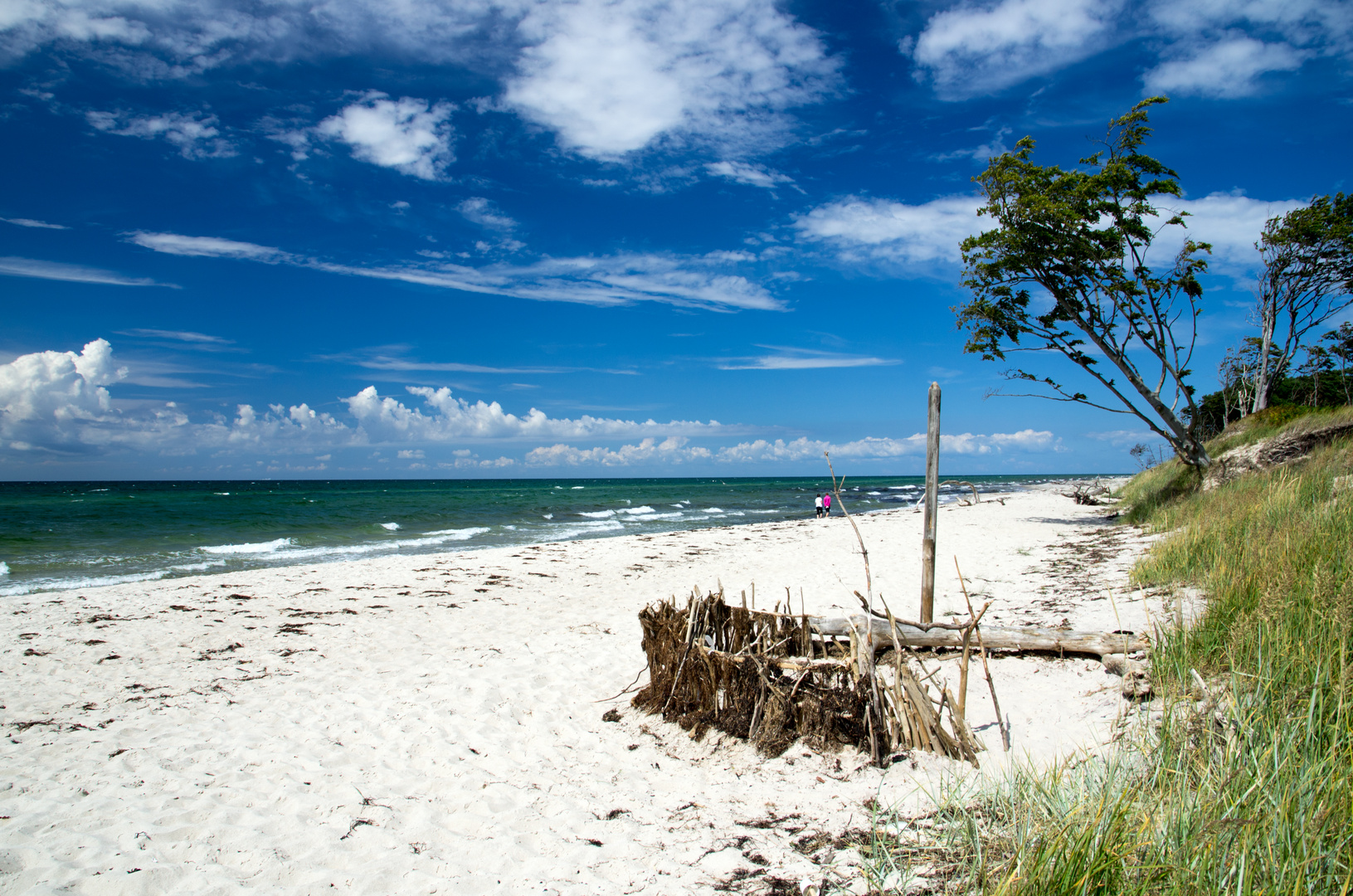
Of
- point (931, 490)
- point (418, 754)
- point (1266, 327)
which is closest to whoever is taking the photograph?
point (418, 754)

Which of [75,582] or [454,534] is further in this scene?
[454,534]

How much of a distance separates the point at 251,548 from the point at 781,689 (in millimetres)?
20067

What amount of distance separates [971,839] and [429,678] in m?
5.64

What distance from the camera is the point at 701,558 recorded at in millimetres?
16328

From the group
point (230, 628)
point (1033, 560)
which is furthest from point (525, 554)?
point (1033, 560)

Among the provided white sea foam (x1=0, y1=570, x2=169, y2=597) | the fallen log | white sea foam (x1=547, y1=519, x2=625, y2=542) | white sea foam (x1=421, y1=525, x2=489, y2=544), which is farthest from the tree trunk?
white sea foam (x1=0, y1=570, x2=169, y2=597)

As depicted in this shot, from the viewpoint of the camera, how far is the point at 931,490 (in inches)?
238

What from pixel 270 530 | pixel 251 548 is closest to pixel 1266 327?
pixel 251 548

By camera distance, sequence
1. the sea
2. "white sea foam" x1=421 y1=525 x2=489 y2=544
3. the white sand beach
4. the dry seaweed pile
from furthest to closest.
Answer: "white sea foam" x1=421 y1=525 x2=489 y2=544 < the sea < the dry seaweed pile < the white sand beach

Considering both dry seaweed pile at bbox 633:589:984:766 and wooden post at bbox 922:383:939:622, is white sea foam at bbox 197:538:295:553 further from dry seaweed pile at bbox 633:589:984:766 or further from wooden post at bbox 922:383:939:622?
wooden post at bbox 922:383:939:622

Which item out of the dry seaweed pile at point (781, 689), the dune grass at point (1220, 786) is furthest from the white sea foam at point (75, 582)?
the dune grass at point (1220, 786)

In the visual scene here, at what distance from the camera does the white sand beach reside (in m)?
3.38

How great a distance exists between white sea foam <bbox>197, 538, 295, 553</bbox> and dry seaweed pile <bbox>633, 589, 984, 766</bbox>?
1777cm

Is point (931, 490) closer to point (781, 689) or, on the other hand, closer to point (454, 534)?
point (781, 689)
